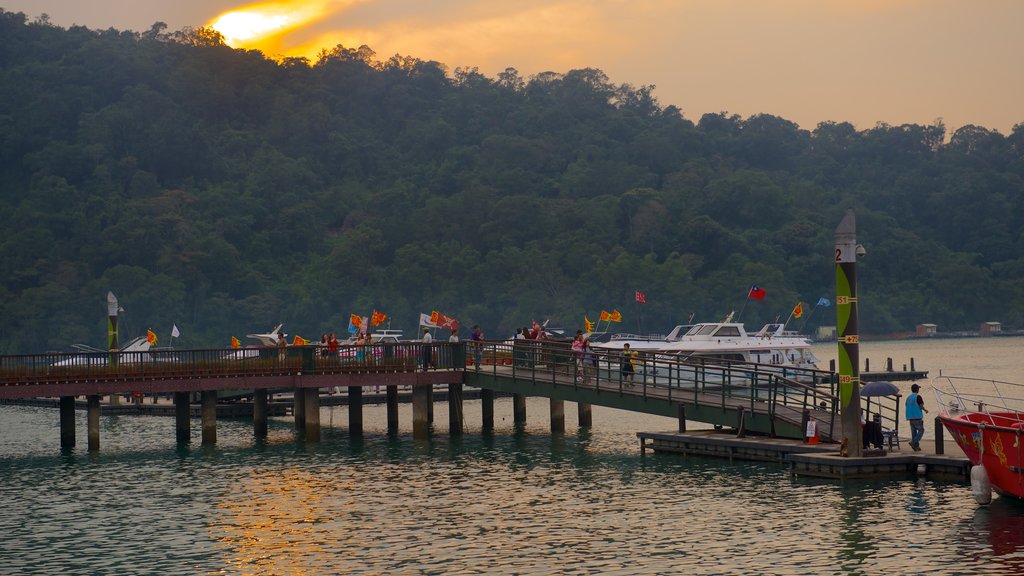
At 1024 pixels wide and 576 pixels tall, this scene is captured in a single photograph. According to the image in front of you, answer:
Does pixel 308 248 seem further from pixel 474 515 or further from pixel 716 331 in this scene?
pixel 474 515

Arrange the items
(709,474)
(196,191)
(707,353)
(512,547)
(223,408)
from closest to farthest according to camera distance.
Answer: (512,547) → (709,474) → (223,408) → (707,353) → (196,191)

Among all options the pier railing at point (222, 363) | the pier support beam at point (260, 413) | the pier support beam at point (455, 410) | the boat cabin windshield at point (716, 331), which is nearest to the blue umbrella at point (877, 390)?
the pier railing at point (222, 363)

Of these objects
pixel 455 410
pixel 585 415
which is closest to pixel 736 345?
pixel 585 415

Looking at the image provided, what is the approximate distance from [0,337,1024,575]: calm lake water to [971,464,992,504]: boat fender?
352 mm

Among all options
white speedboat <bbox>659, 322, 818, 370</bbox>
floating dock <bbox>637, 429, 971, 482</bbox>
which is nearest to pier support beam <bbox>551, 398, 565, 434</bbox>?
floating dock <bbox>637, 429, 971, 482</bbox>

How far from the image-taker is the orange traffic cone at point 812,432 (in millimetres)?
39094

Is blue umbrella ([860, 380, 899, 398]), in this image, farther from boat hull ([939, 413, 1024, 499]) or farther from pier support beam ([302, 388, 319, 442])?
pier support beam ([302, 388, 319, 442])

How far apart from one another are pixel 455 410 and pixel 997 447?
2539cm

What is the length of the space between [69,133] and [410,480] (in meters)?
165

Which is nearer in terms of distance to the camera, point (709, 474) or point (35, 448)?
point (709, 474)

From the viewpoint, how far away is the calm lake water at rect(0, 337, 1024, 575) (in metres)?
28.7

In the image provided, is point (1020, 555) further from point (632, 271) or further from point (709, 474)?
point (632, 271)

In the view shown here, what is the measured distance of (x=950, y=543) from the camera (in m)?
29.0

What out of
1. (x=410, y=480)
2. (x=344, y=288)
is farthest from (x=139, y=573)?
(x=344, y=288)
